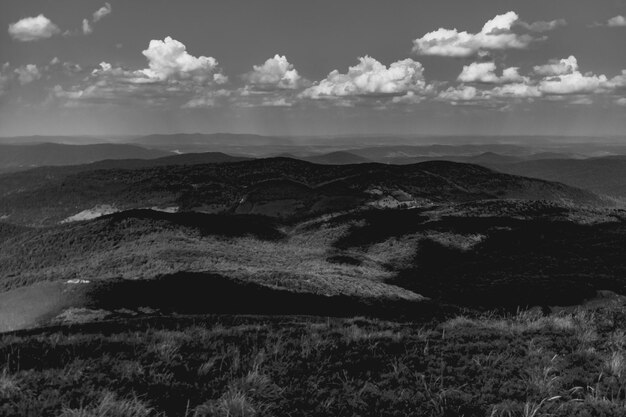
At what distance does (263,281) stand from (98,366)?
104ft

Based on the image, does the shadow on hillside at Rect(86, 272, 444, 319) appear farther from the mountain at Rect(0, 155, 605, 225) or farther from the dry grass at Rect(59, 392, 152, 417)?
the mountain at Rect(0, 155, 605, 225)

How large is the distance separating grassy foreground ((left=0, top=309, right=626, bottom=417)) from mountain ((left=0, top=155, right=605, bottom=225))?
103 m

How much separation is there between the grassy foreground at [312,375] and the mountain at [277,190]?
103171 mm

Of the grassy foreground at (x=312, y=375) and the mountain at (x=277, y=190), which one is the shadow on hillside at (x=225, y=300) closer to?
the grassy foreground at (x=312, y=375)

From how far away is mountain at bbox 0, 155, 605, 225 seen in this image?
440ft

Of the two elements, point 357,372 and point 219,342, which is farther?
point 219,342

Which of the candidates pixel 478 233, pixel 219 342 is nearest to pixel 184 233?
pixel 478 233

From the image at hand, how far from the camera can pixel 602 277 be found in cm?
4684

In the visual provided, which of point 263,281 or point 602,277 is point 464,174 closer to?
point 602,277

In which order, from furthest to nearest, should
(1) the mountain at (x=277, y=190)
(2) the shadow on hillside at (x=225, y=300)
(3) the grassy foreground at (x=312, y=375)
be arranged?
(1) the mountain at (x=277, y=190), (2) the shadow on hillside at (x=225, y=300), (3) the grassy foreground at (x=312, y=375)

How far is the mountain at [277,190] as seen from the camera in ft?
440

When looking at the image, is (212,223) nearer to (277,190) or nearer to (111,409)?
(277,190)

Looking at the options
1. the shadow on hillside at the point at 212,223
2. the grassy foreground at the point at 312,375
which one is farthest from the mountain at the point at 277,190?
the grassy foreground at the point at 312,375

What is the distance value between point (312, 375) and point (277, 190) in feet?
447
